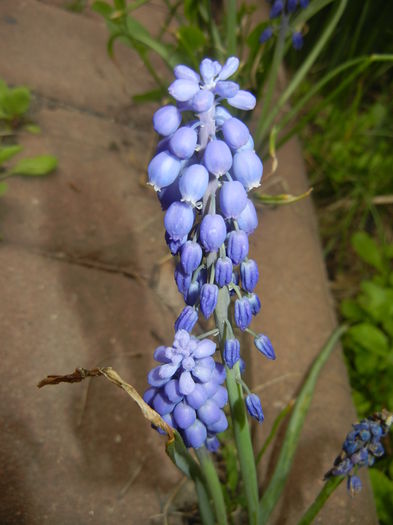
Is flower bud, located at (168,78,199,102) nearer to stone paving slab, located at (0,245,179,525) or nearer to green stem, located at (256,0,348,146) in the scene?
stone paving slab, located at (0,245,179,525)

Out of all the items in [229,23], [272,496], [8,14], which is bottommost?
[272,496]

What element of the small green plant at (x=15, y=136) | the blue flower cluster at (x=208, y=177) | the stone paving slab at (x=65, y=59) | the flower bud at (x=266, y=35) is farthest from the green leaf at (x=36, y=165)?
the blue flower cluster at (x=208, y=177)

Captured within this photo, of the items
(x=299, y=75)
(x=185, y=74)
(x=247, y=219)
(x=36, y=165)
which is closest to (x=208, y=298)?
(x=247, y=219)

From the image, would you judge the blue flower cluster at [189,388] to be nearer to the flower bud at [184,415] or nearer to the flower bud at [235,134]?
the flower bud at [184,415]

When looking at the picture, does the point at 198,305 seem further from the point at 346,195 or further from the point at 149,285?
the point at 346,195

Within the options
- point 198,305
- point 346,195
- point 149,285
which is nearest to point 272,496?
point 198,305

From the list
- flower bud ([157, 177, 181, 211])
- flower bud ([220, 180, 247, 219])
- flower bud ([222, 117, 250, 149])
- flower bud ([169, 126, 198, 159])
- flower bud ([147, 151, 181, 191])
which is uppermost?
flower bud ([222, 117, 250, 149])

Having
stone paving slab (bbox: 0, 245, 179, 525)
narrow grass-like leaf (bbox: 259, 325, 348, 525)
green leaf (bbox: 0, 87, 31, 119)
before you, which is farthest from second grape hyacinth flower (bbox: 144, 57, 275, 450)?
green leaf (bbox: 0, 87, 31, 119)
